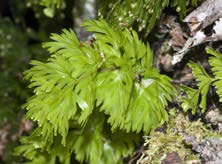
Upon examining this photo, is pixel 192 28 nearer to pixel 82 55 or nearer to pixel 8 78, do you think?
pixel 82 55

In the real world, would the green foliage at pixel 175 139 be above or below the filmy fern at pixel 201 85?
below

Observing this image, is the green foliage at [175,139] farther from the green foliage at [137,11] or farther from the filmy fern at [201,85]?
the green foliage at [137,11]

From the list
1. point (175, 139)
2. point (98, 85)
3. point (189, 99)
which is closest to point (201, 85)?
point (189, 99)

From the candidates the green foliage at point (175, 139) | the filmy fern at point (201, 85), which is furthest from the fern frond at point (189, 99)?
the green foliage at point (175, 139)

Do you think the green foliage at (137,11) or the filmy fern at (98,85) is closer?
the filmy fern at (98,85)

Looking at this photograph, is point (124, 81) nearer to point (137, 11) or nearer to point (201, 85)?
point (201, 85)
